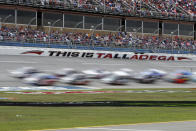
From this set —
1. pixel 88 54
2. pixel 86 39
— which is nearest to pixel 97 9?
pixel 86 39

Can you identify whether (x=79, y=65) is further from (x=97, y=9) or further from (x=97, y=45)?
(x=97, y=9)

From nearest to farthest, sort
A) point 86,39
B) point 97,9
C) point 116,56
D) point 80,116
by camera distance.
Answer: point 80,116 → point 116,56 → point 86,39 → point 97,9

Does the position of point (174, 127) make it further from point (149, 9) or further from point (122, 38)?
point (149, 9)

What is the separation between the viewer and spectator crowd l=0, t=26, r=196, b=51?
3356cm

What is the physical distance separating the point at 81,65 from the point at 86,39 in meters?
6.53

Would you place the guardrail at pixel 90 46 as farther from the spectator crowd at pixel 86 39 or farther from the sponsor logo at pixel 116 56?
the sponsor logo at pixel 116 56

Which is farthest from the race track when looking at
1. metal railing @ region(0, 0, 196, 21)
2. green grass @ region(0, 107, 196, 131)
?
metal railing @ region(0, 0, 196, 21)

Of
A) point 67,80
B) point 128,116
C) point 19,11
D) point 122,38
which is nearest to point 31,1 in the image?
point 19,11

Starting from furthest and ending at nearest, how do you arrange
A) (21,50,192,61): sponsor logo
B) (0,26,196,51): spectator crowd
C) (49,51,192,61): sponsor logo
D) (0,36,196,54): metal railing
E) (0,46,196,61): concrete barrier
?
(49,51,192,61): sponsor logo < (21,50,192,61): sponsor logo < (0,26,196,51): spectator crowd < (0,36,196,54): metal railing < (0,46,196,61): concrete barrier

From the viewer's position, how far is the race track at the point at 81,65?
75.0 ft

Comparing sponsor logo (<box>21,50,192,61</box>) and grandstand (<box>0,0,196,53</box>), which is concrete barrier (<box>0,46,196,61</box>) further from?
grandstand (<box>0,0,196,53</box>)

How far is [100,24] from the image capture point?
154 ft

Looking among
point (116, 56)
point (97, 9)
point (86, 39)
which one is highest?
point (97, 9)

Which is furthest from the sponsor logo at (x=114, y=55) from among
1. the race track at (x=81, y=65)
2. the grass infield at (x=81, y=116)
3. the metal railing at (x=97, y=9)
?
the grass infield at (x=81, y=116)
